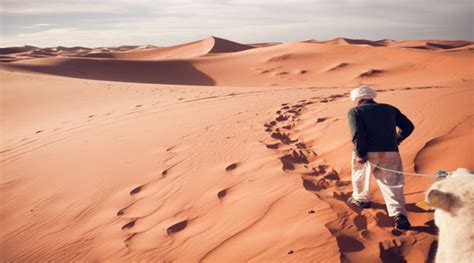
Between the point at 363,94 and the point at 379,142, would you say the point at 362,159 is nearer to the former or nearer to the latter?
the point at 379,142

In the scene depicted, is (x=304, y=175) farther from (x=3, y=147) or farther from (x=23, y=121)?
(x=23, y=121)

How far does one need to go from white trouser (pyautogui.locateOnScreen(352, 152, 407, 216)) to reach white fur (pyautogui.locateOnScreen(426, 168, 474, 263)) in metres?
1.89

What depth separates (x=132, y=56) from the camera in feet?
149

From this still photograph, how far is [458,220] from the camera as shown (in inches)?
66.1

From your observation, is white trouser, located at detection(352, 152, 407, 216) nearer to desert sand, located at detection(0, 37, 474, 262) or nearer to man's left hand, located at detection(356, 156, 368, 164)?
man's left hand, located at detection(356, 156, 368, 164)

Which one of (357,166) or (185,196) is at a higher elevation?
(357,166)

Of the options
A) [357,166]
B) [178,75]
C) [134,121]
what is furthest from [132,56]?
[357,166]

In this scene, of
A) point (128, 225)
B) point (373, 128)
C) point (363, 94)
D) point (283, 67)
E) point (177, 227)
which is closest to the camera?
point (373, 128)

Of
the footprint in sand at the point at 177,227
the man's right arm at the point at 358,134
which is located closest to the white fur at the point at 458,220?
the man's right arm at the point at 358,134

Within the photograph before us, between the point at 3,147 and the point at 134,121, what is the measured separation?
2.88 meters

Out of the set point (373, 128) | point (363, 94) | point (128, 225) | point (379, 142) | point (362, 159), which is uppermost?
point (363, 94)

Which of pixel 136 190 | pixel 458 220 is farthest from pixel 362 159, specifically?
pixel 136 190

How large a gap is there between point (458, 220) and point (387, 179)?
2.13m

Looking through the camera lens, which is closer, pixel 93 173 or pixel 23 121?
pixel 93 173
